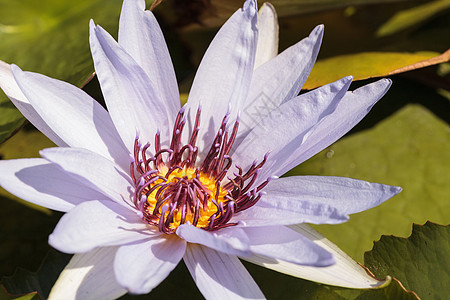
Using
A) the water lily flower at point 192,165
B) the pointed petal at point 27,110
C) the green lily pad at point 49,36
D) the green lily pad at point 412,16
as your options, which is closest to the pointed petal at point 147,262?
the water lily flower at point 192,165

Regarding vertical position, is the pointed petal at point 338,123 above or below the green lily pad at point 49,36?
below

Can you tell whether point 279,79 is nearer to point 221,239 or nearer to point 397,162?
point 221,239

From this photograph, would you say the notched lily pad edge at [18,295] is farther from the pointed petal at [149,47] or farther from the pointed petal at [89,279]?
the pointed petal at [149,47]

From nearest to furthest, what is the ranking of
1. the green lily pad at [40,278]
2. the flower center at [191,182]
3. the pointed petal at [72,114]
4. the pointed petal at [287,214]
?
1. the pointed petal at [287,214]
2. the pointed petal at [72,114]
3. the flower center at [191,182]
4. the green lily pad at [40,278]

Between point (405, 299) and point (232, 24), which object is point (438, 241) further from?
point (232, 24)

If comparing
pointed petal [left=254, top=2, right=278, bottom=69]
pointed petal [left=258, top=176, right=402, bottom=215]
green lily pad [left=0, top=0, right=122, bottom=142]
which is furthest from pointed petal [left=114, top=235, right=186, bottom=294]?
pointed petal [left=254, top=2, right=278, bottom=69]

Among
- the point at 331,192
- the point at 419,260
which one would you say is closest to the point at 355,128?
the point at 419,260

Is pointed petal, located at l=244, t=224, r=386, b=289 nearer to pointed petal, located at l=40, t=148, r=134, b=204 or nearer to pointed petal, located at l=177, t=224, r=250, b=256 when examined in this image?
pointed petal, located at l=177, t=224, r=250, b=256
